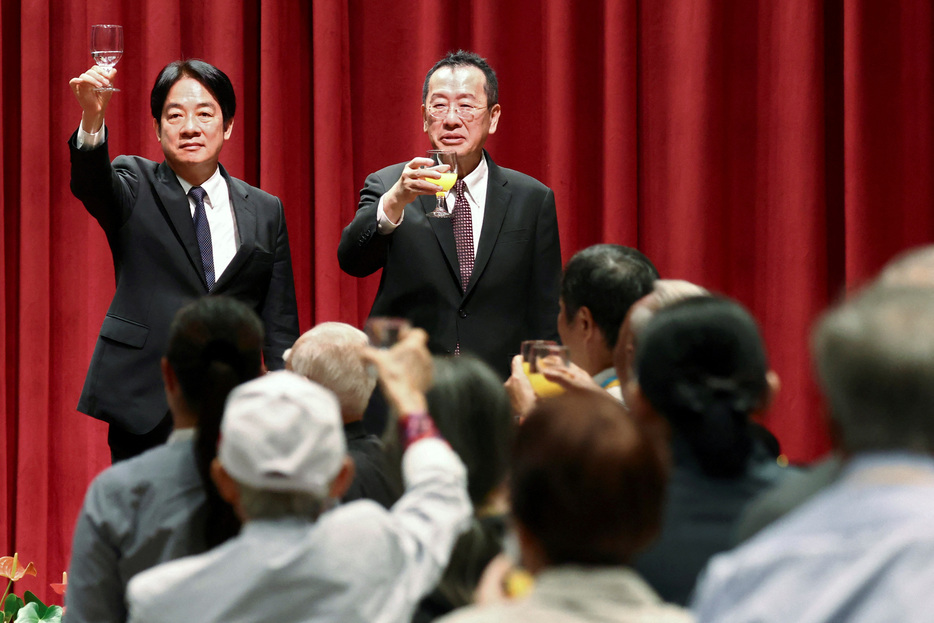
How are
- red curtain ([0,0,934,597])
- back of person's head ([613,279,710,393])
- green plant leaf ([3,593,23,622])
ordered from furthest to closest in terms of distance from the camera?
red curtain ([0,0,934,597]) < green plant leaf ([3,593,23,622]) < back of person's head ([613,279,710,393])

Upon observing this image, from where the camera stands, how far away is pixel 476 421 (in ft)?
5.13

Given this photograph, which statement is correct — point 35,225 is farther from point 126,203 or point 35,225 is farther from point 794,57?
point 794,57

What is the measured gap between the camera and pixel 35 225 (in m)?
4.21

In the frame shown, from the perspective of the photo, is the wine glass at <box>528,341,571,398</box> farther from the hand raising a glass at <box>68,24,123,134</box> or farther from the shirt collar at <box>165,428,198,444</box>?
the hand raising a glass at <box>68,24,123,134</box>

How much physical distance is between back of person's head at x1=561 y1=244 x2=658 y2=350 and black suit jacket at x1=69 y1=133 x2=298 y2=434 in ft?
3.36

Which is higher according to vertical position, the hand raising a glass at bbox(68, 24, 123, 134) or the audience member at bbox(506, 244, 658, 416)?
the hand raising a glass at bbox(68, 24, 123, 134)

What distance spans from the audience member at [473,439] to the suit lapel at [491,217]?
52.5 inches

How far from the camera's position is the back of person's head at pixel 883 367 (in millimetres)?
936

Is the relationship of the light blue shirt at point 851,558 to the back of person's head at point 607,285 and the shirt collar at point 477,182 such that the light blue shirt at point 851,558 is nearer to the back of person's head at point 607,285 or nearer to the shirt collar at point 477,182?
the back of person's head at point 607,285

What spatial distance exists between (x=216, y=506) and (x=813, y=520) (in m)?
0.89

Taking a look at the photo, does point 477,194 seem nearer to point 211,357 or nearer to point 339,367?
point 339,367

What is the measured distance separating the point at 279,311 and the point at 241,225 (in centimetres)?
27

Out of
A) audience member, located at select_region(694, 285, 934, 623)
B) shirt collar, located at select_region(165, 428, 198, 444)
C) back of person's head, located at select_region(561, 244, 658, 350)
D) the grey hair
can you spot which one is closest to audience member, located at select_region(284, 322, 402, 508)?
shirt collar, located at select_region(165, 428, 198, 444)

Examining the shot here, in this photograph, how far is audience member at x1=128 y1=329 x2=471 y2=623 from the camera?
49.5 inches
